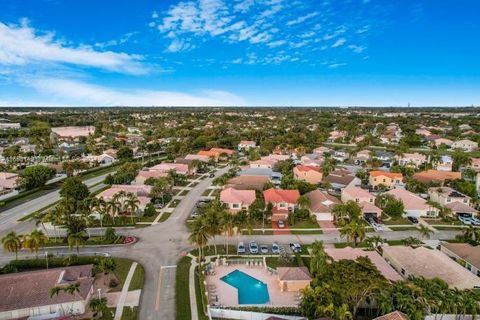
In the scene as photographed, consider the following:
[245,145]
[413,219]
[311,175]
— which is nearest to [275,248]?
[413,219]

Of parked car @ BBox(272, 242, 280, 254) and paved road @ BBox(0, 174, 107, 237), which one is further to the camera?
paved road @ BBox(0, 174, 107, 237)

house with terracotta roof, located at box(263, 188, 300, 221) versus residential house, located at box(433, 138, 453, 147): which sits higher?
residential house, located at box(433, 138, 453, 147)

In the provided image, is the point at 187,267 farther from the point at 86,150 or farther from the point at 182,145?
the point at 86,150

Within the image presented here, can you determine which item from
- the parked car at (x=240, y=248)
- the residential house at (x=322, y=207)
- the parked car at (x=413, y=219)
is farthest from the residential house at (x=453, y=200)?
the parked car at (x=240, y=248)

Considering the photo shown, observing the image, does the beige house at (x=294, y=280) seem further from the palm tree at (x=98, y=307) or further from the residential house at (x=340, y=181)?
the residential house at (x=340, y=181)

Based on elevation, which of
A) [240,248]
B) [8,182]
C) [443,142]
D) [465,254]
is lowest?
[240,248]

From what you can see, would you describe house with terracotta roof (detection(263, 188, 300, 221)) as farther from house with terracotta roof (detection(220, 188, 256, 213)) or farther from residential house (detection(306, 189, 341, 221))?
residential house (detection(306, 189, 341, 221))

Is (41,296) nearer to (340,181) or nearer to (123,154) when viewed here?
(340,181)

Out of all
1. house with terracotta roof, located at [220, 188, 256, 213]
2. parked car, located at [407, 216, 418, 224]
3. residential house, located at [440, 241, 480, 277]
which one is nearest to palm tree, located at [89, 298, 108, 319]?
house with terracotta roof, located at [220, 188, 256, 213]
